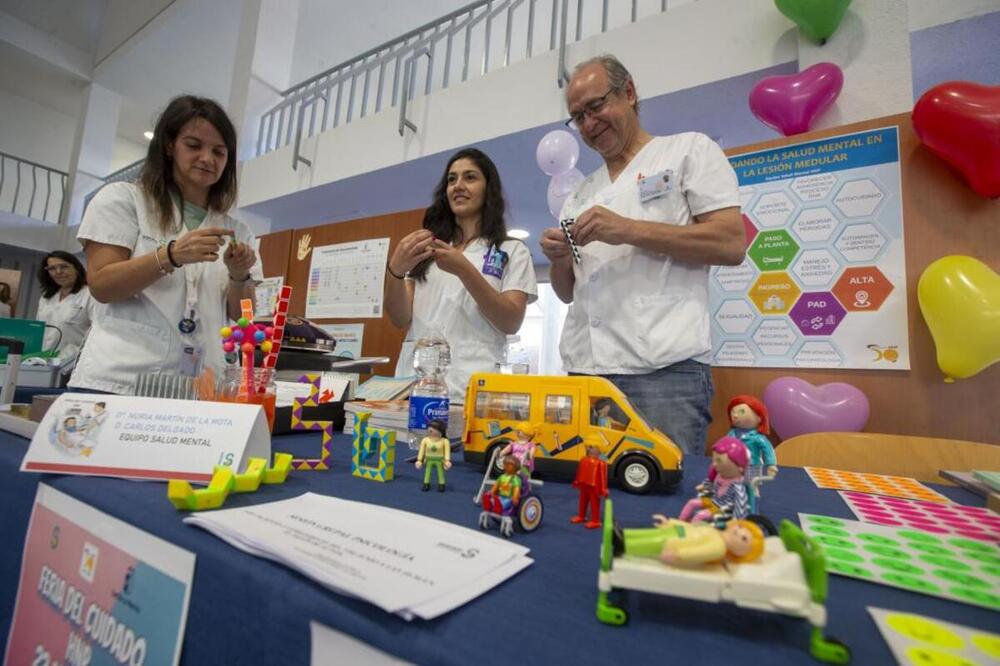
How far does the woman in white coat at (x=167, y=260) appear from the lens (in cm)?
103

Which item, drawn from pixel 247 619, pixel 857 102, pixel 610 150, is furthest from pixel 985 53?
pixel 247 619

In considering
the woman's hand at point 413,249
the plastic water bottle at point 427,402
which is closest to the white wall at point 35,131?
the woman's hand at point 413,249

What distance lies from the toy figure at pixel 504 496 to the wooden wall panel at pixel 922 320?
162cm

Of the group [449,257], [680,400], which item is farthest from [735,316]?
[449,257]

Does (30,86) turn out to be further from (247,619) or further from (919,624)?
(919,624)

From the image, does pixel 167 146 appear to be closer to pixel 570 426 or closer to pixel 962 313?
pixel 570 426

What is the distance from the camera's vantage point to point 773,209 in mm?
1768

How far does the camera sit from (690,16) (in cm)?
232

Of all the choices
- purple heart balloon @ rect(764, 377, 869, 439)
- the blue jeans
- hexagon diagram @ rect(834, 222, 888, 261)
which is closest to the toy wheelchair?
the blue jeans

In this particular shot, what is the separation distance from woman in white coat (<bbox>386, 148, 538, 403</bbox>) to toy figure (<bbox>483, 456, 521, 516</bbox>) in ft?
2.55

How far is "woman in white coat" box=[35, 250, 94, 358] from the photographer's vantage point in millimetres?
2987

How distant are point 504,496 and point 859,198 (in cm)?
179

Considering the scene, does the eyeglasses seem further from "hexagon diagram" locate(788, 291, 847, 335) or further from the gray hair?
"hexagon diagram" locate(788, 291, 847, 335)

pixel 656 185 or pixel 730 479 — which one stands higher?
pixel 656 185
